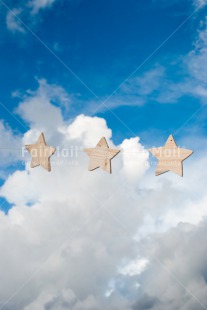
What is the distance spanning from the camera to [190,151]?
6.04 m

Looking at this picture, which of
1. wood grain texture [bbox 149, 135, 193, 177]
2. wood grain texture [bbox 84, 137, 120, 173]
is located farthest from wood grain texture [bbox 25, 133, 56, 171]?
wood grain texture [bbox 149, 135, 193, 177]

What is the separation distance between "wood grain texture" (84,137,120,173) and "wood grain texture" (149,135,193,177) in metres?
0.69

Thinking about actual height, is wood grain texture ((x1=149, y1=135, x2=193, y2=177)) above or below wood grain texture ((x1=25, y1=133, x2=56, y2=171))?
below

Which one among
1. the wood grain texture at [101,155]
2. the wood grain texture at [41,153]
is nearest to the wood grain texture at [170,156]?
the wood grain texture at [101,155]

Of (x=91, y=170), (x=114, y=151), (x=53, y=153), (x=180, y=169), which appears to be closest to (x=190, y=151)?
(x=180, y=169)

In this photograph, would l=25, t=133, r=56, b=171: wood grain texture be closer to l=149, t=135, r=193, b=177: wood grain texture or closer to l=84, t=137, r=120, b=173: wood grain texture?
l=84, t=137, r=120, b=173: wood grain texture

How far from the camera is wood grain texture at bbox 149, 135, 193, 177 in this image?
610 cm

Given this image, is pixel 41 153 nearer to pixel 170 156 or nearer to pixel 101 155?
pixel 101 155

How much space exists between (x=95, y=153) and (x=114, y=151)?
1.19 ft

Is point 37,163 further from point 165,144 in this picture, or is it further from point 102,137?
point 165,144

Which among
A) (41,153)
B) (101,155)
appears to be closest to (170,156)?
(101,155)

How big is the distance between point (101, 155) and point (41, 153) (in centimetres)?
112

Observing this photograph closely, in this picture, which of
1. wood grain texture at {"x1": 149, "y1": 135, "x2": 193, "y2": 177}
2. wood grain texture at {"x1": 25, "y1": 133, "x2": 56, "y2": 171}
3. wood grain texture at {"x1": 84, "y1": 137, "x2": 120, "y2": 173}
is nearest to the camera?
wood grain texture at {"x1": 149, "y1": 135, "x2": 193, "y2": 177}

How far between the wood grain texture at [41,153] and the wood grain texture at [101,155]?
69cm
